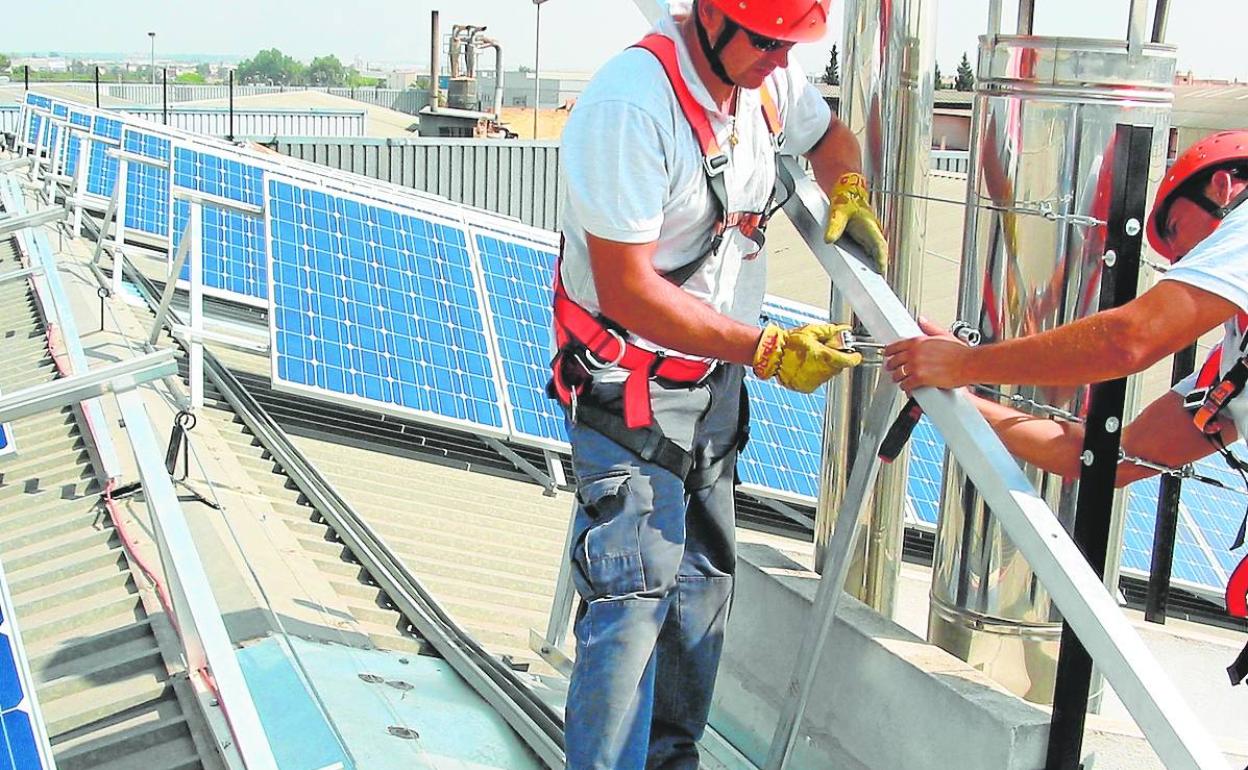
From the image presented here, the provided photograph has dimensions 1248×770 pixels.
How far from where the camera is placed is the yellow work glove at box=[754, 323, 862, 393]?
9.64 feet

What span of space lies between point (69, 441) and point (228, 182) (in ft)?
26.0

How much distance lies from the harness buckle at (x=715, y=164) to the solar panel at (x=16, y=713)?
1.75 meters

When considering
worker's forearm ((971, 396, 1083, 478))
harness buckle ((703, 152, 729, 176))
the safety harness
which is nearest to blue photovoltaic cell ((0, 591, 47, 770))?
the safety harness

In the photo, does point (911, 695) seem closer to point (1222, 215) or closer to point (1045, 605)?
point (1045, 605)

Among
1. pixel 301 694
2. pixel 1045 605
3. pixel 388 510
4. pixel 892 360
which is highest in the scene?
pixel 892 360

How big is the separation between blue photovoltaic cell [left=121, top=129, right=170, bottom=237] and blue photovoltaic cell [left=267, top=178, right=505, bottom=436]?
456 centimetres

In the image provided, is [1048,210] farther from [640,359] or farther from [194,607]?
[194,607]

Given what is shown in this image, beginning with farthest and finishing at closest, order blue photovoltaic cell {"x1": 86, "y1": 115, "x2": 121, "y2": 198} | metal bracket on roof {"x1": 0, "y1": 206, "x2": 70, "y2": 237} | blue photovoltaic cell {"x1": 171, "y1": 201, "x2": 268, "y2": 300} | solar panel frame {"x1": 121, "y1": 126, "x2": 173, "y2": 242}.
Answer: blue photovoltaic cell {"x1": 86, "y1": 115, "x2": 121, "y2": 198}
solar panel frame {"x1": 121, "y1": 126, "x2": 173, "y2": 242}
blue photovoltaic cell {"x1": 171, "y1": 201, "x2": 268, "y2": 300}
metal bracket on roof {"x1": 0, "y1": 206, "x2": 70, "y2": 237}

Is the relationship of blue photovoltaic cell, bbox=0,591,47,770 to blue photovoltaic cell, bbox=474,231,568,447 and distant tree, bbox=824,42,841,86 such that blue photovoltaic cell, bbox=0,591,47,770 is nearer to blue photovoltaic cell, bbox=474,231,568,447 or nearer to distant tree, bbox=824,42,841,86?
distant tree, bbox=824,42,841,86

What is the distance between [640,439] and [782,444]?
16.7 ft

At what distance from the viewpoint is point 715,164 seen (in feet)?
10.2

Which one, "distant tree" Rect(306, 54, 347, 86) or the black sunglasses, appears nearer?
the black sunglasses

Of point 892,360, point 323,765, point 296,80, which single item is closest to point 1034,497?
point 892,360

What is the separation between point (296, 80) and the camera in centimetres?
17925
